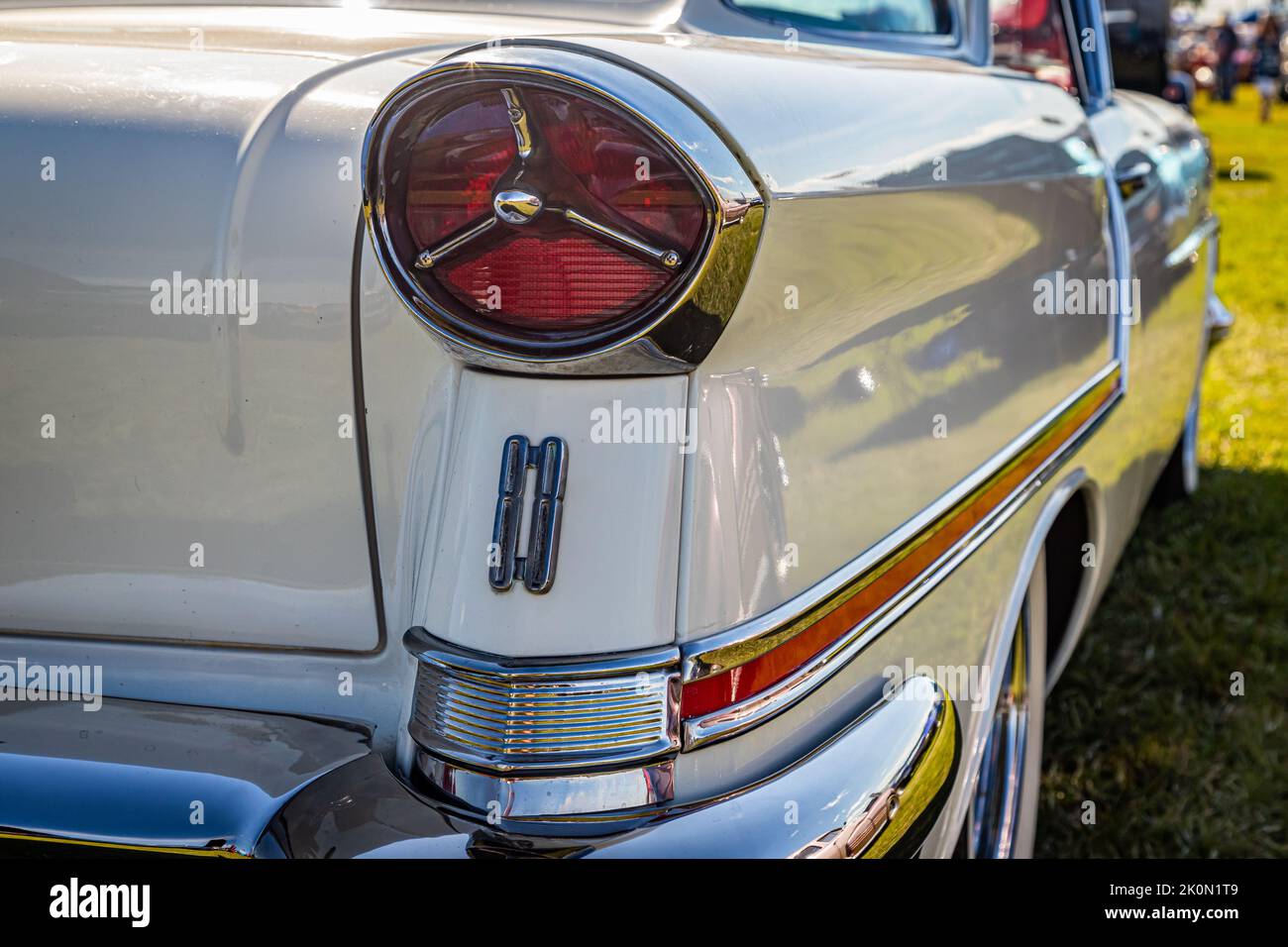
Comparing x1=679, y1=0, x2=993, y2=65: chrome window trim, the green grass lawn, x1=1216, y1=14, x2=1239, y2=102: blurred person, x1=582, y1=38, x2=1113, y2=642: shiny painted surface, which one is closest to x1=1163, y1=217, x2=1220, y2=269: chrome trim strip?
x1=679, y1=0, x2=993, y2=65: chrome window trim

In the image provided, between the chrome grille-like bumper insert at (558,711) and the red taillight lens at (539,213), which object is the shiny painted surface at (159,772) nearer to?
the chrome grille-like bumper insert at (558,711)

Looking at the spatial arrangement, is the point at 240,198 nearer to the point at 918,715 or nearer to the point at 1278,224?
the point at 918,715

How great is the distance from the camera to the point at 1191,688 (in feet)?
10.1

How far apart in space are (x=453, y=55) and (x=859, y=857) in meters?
0.85

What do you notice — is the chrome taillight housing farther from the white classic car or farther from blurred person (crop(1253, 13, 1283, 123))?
blurred person (crop(1253, 13, 1283, 123))

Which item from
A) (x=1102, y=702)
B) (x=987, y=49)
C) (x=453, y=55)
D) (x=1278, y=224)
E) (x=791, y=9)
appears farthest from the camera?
(x=1278, y=224)

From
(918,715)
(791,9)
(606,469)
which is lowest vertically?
(918,715)

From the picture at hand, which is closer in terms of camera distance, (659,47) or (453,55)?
(453,55)

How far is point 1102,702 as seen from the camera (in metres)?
3.00

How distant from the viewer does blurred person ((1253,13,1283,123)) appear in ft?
67.2

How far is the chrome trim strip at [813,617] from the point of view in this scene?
115cm

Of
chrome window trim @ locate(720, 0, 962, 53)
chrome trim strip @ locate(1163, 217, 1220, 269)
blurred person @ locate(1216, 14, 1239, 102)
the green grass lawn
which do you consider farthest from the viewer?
blurred person @ locate(1216, 14, 1239, 102)
